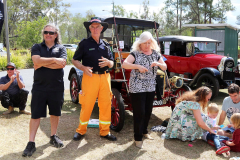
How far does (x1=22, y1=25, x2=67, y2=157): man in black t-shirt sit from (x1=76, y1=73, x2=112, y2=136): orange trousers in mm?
436

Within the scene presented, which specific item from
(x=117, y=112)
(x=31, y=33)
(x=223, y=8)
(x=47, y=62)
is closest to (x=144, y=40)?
(x=47, y=62)

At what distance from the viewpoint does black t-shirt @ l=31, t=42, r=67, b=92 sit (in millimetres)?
3363

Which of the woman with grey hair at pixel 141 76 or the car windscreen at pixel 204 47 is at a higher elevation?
the car windscreen at pixel 204 47

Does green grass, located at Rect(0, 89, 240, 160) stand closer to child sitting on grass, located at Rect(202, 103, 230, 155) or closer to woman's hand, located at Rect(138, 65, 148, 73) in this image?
child sitting on grass, located at Rect(202, 103, 230, 155)

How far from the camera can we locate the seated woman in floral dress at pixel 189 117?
367 cm

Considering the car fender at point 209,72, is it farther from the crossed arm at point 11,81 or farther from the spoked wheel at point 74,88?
the crossed arm at point 11,81

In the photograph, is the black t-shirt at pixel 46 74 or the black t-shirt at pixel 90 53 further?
the black t-shirt at pixel 90 53

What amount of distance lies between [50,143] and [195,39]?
20.2 feet

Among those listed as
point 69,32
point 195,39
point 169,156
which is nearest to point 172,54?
point 195,39

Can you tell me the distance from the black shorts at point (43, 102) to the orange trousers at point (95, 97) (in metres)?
0.43

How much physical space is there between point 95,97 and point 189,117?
1.56m

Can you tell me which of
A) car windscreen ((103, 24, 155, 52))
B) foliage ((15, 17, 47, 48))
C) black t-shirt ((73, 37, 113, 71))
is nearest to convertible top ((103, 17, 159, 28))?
car windscreen ((103, 24, 155, 52))

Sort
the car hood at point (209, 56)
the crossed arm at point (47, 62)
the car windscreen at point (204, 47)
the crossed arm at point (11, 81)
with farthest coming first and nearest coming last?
the car windscreen at point (204, 47) < the car hood at point (209, 56) < the crossed arm at point (11, 81) < the crossed arm at point (47, 62)

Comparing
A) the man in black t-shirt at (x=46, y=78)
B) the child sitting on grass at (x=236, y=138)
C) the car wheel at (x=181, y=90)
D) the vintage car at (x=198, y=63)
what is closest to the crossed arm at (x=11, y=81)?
the man in black t-shirt at (x=46, y=78)
